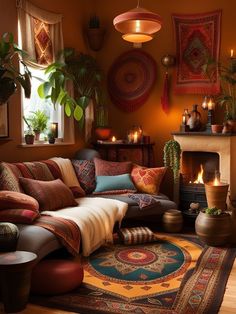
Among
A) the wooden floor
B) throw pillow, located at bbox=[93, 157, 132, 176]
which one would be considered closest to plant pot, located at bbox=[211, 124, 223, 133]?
throw pillow, located at bbox=[93, 157, 132, 176]

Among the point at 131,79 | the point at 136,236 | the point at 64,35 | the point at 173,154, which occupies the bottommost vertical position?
the point at 136,236

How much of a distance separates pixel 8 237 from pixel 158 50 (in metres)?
3.74

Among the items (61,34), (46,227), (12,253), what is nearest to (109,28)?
(61,34)

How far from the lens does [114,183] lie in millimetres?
4906

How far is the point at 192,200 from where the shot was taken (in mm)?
5250

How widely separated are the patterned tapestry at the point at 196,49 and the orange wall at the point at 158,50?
84 millimetres

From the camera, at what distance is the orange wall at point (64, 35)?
14.5ft

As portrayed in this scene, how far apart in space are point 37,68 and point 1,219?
2.26 metres

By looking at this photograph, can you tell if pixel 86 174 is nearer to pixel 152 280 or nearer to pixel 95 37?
pixel 152 280

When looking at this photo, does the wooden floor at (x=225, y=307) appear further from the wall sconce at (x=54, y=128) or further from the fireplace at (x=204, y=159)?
the wall sconce at (x=54, y=128)

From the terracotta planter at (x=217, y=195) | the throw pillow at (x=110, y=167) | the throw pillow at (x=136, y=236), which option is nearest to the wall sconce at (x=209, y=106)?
the terracotta planter at (x=217, y=195)

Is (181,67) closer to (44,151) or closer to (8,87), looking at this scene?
(44,151)

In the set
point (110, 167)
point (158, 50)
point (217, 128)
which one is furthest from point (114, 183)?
point (158, 50)

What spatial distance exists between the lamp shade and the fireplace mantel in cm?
169
